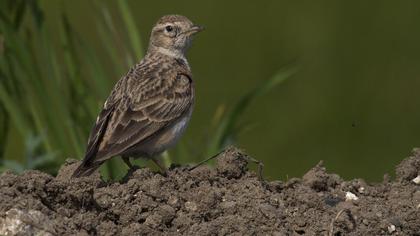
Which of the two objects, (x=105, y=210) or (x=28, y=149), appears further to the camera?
(x=28, y=149)

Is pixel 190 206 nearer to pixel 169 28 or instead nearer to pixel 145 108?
pixel 145 108

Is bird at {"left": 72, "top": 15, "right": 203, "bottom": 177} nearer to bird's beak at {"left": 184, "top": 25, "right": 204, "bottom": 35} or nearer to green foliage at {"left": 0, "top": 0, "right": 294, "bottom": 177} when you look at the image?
bird's beak at {"left": 184, "top": 25, "right": 204, "bottom": 35}

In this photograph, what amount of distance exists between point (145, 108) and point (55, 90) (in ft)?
4.46

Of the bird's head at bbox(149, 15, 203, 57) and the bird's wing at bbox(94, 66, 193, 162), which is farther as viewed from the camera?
the bird's head at bbox(149, 15, 203, 57)

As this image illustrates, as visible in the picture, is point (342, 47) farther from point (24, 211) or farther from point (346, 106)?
point (24, 211)

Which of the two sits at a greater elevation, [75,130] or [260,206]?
[75,130]

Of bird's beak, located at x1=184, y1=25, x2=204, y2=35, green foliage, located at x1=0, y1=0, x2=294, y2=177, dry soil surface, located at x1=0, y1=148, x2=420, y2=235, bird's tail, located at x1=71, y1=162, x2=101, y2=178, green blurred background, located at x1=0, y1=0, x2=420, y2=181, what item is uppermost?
green blurred background, located at x1=0, y1=0, x2=420, y2=181

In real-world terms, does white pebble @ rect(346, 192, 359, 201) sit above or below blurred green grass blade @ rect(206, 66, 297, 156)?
A: below

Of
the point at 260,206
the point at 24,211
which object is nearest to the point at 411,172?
the point at 260,206

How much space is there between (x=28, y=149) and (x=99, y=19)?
119 cm

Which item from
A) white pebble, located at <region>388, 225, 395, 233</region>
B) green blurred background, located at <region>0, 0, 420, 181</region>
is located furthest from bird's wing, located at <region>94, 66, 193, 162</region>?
green blurred background, located at <region>0, 0, 420, 181</region>

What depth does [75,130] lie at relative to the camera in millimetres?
9578

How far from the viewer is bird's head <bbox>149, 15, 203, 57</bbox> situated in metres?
9.62

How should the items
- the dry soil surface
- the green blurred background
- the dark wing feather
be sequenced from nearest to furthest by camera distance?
the dry soil surface < the dark wing feather < the green blurred background
